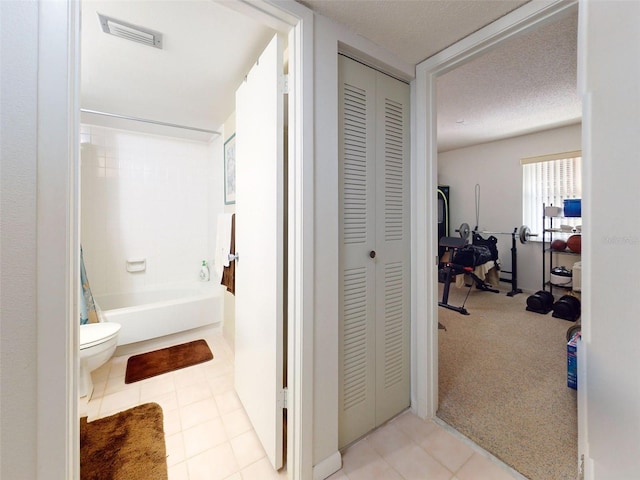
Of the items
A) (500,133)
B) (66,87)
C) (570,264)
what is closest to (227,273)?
(66,87)

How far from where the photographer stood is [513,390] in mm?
1934

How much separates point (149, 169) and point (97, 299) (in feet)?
4.82

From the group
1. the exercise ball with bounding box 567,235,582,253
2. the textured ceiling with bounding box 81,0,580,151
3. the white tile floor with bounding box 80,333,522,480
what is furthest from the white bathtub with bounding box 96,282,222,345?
the exercise ball with bounding box 567,235,582,253

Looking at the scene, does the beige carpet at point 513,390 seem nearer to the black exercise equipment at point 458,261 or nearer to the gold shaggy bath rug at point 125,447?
the black exercise equipment at point 458,261

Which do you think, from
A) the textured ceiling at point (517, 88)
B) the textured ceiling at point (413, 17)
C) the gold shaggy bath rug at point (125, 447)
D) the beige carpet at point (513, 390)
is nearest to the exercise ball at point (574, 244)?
the beige carpet at point (513, 390)

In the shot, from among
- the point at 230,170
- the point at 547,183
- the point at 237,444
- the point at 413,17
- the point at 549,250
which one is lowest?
the point at 237,444

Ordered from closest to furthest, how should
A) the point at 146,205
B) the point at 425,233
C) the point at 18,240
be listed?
the point at 18,240 → the point at 425,233 → the point at 146,205

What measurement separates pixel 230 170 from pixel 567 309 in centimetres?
389

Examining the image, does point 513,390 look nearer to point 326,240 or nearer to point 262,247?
point 326,240

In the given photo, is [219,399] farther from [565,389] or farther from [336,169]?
[565,389]

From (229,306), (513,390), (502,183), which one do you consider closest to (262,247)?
(229,306)

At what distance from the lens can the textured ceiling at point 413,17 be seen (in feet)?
4.04

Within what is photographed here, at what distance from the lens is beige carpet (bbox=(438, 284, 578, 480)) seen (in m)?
1.44

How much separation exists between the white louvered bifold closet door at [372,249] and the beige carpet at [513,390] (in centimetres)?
46
